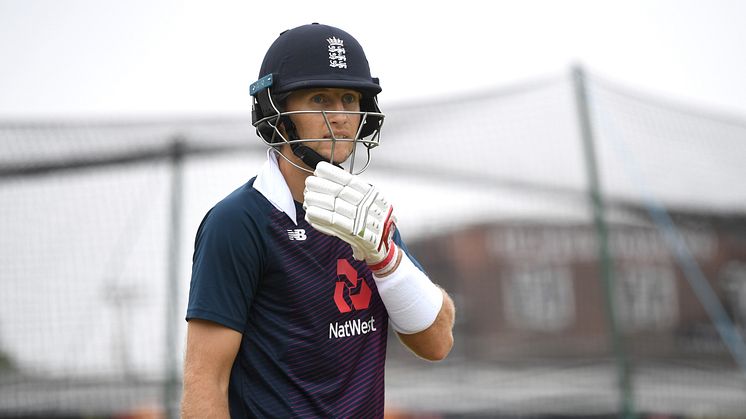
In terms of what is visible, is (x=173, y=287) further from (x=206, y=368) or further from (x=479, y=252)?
(x=206, y=368)

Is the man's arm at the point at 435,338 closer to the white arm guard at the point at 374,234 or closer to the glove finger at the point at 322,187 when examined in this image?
the white arm guard at the point at 374,234

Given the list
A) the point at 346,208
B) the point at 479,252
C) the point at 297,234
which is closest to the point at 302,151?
the point at 297,234

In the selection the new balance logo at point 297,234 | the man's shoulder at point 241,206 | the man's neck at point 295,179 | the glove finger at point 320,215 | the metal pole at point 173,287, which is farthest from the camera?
the metal pole at point 173,287

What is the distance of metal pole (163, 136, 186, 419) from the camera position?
23.4 ft

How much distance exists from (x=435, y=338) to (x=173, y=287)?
460cm

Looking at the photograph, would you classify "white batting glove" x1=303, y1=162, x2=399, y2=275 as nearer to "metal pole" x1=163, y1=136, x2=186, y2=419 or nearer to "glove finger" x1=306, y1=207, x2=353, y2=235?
"glove finger" x1=306, y1=207, x2=353, y2=235

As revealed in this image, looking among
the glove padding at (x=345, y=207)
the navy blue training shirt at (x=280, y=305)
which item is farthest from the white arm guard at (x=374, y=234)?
the navy blue training shirt at (x=280, y=305)

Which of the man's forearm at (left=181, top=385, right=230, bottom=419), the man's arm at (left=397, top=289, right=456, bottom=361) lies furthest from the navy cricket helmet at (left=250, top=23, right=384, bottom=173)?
the man's forearm at (left=181, top=385, right=230, bottom=419)

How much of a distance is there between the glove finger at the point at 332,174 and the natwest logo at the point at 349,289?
37 cm

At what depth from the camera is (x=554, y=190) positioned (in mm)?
7922

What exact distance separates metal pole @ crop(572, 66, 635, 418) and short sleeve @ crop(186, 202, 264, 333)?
5.26 meters

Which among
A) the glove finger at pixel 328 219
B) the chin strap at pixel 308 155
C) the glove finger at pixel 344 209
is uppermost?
the chin strap at pixel 308 155

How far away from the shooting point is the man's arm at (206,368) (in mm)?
2508

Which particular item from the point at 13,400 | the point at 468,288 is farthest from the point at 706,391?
the point at 13,400
